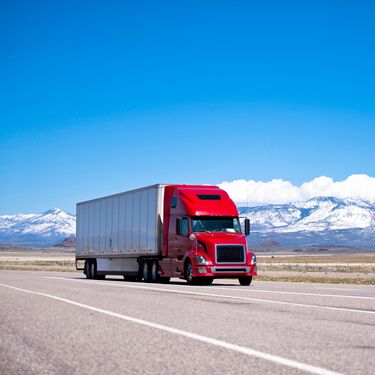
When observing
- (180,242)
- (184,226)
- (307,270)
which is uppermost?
(184,226)

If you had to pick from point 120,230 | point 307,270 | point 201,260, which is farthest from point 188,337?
point 307,270

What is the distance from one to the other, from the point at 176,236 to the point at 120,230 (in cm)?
659

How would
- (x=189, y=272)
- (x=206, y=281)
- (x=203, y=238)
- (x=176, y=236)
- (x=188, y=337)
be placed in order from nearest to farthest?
(x=188, y=337) < (x=203, y=238) < (x=189, y=272) < (x=176, y=236) < (x=206, y=281)

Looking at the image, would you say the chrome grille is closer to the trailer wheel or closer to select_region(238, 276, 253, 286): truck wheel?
select_region(238, 276, 253, 286): truck wheel

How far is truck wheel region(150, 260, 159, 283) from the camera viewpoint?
3020cm

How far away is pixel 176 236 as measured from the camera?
28.7 m

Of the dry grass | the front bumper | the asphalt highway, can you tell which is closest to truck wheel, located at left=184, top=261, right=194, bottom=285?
the front bumper

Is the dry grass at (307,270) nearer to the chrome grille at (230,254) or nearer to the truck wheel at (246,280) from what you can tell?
the truck wheel at (246,280)

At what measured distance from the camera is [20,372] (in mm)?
7324

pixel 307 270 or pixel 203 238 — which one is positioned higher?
pixel 203 238

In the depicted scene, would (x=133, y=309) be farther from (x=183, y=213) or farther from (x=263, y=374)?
(x=183, y=213)

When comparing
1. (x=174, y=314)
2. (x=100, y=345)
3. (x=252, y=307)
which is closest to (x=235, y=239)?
(x=252, y=307)

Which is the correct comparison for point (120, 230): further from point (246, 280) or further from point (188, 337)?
point (188, 337)

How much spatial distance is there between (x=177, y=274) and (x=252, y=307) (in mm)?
13541
